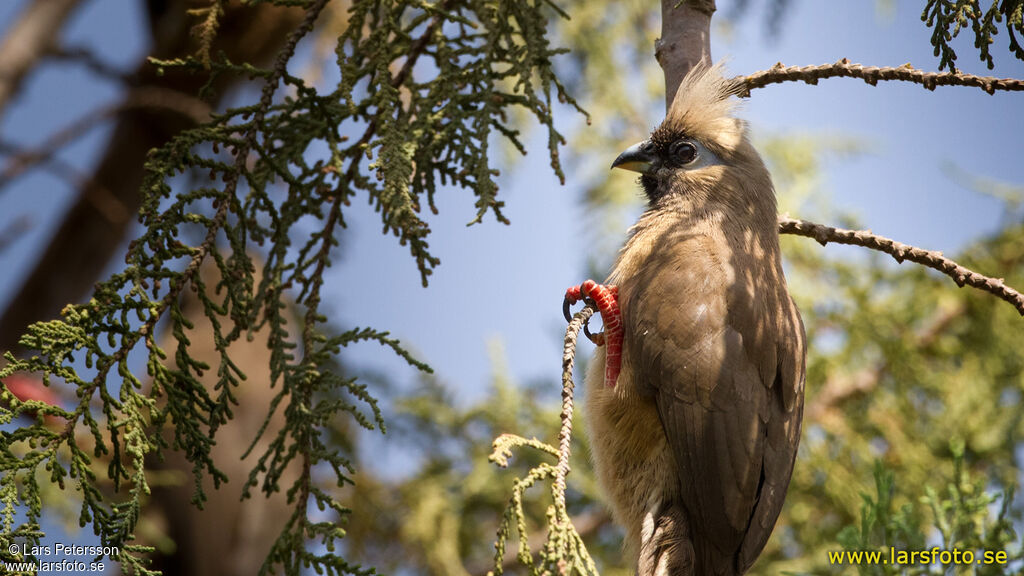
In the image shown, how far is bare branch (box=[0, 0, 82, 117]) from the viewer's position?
7438 mm

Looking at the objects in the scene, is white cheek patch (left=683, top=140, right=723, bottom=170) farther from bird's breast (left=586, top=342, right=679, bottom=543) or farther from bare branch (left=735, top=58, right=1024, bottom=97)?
bird's breast (left=586, top=342, right=679, bottom=543)

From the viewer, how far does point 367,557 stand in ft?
21.5

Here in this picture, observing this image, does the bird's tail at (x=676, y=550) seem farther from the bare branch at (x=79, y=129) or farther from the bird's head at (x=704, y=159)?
the bare branch at (x=79, y=129)

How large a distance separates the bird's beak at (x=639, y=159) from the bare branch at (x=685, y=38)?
79cm

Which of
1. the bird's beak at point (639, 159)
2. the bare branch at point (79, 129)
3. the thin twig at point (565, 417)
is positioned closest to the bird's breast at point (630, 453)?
the thin twig at point (565, 417)

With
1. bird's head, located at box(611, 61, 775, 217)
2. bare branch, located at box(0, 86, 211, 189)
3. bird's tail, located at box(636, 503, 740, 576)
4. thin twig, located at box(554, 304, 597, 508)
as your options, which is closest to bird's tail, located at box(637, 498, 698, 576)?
bird's tail, located at box(636, 503, 740, 576)

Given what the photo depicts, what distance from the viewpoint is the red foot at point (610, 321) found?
10.7ft

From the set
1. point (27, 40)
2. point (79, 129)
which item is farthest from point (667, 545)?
point (27, 40)

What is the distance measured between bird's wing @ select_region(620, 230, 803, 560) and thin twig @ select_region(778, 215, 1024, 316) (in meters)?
0.33

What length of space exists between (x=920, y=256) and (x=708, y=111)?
46.3 inches

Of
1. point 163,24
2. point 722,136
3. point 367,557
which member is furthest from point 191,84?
point 722,136

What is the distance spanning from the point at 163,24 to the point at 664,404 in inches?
240

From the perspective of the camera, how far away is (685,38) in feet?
9.71

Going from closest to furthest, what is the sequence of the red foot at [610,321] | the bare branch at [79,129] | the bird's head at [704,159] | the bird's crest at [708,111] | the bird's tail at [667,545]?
the bird's tail at [667,545], the red foot at [610,321], the bird's crest at [708,111], the bird's head at [704,159], the bare branch at [79,129]
